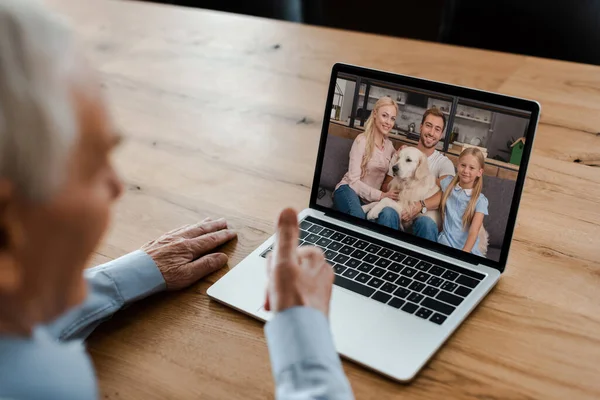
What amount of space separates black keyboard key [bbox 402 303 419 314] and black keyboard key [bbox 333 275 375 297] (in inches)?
2.1

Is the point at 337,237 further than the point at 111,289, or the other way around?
the point at 337,237

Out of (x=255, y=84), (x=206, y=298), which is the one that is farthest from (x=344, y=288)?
(x=255, y=84)

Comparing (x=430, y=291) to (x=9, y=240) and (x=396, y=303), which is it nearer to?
(x=396, y=303)

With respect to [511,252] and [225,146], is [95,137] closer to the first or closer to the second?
[511,252]

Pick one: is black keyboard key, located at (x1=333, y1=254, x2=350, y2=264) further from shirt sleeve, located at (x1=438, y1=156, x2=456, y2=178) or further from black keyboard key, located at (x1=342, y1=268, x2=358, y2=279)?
shirt sleeve, located at (x1=438, y1=156, x2=456, y2=178)

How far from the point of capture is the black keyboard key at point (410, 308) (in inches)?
36.0

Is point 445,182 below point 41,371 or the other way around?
the other way around

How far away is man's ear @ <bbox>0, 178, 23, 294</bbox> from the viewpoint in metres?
0.50

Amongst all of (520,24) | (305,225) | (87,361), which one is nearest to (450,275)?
(305,225)

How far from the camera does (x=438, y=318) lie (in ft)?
2.97

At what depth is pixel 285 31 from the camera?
1881 millimetres

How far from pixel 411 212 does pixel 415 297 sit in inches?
5.7

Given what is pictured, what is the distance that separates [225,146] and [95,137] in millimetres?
852

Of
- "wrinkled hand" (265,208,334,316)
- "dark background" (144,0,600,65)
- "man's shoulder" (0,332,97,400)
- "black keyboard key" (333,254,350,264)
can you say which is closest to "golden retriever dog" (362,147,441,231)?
"black keyboard key" (333,254,350,264)
